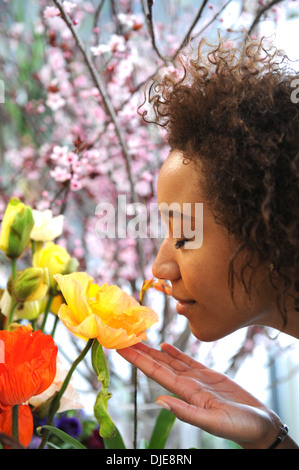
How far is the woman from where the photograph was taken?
453 millimetres

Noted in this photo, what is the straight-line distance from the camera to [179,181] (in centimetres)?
52

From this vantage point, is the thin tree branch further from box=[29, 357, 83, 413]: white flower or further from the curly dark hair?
box=[29, 357, 83, 413]: white flower

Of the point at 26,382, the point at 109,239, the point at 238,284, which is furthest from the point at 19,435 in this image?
the point at 109,239

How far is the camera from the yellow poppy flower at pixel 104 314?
1.49 ft

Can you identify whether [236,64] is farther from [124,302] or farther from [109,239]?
[109,239]

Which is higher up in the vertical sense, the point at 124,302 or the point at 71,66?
the point at 71,66

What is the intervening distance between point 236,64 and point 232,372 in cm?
80

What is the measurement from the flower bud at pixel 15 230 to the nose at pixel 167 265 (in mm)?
Answer: 157

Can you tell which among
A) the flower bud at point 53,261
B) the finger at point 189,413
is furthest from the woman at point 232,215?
the flower bud at point 53,261

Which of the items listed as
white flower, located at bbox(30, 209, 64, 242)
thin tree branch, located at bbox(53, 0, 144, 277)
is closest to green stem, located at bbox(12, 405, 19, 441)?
white flower, located at bbox(30, 209, 64, 242)

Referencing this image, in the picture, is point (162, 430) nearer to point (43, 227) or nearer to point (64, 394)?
point (64, 394)

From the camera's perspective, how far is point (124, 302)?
0.48 metres

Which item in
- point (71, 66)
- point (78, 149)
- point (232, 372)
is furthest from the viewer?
point (71, 66)

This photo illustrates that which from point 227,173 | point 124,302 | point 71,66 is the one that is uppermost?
point 71,66
